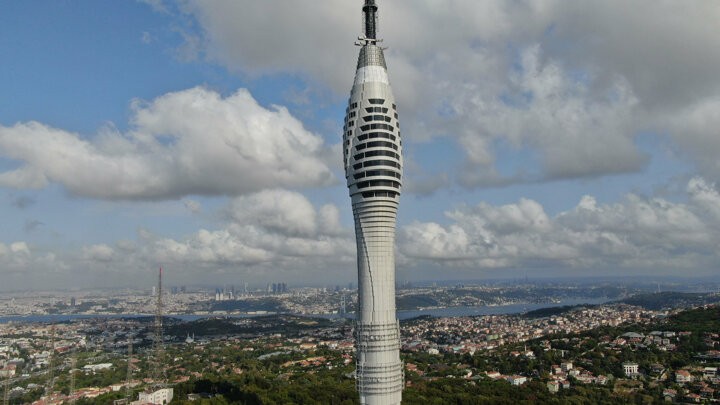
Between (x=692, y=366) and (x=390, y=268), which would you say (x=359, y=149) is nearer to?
(x=390, y=268)

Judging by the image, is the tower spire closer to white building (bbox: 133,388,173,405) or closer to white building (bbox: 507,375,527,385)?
white building (bbox: 133,388,173,405)

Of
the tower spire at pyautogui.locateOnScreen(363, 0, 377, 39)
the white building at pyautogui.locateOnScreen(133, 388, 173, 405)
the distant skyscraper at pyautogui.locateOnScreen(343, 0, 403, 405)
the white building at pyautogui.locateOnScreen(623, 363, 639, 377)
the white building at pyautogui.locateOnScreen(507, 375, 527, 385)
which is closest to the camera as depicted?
the distant skyscraper at pyautogui.locateOnScreen(343, 0, 403, 405)

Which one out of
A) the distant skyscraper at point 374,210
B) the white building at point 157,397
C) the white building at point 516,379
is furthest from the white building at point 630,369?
the white building at point 157,397

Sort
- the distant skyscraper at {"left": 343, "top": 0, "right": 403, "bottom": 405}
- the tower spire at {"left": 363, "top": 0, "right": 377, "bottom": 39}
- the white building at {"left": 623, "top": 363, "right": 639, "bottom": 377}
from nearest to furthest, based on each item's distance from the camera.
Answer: the distant skyscraper at {"left": 343, "top": 0, "right": 403, "bottom": 405} < the tower spire at {"left": 363, "top": 0, "right": 377, "bottom": 39} < the white building at {"left": 623, "top": 363, "right": 639, "bottom": 377}

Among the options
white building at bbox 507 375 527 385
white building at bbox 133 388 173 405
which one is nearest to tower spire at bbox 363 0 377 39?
white building at bbox 133 388 173 405

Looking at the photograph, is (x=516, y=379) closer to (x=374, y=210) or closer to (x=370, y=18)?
(x=374, y=210)

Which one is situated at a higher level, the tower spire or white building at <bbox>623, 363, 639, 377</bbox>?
the tower spire
